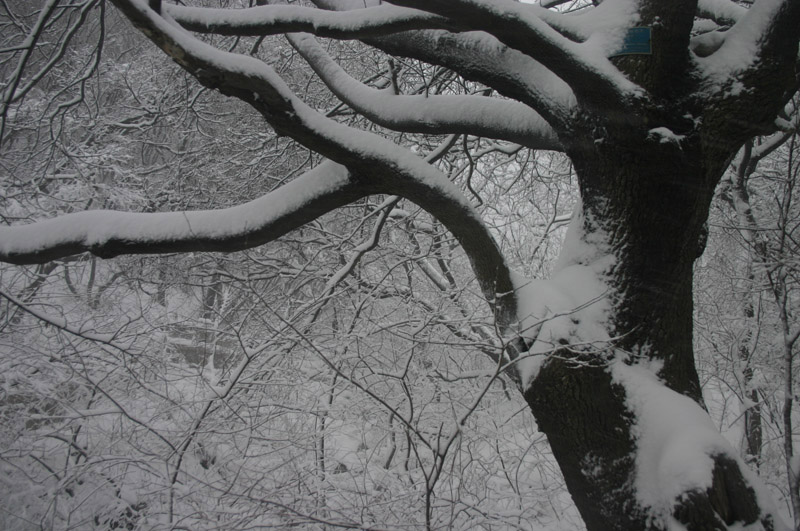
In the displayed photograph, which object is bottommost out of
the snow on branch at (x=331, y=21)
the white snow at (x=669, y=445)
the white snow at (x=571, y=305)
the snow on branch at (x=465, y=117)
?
the white snow at (x=669, y=445)

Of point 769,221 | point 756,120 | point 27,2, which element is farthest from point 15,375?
point 769,221

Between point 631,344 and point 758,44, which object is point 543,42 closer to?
point 758,44

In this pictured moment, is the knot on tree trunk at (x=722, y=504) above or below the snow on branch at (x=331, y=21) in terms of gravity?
below

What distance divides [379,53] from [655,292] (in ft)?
14.2

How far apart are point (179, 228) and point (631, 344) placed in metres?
2.29

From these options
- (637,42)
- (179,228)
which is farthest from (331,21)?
(637,42)

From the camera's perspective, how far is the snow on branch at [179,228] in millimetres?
2455

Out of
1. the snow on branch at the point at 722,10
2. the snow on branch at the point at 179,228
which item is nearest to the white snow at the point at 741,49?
the snow on branch at the point at 722,10

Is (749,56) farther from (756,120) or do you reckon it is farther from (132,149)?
(132,149)

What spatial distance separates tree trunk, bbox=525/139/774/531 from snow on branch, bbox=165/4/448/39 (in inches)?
40.8

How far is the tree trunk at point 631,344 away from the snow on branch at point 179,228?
4.36ft

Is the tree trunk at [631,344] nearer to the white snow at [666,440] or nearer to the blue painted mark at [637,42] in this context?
the white snow at [666,440]

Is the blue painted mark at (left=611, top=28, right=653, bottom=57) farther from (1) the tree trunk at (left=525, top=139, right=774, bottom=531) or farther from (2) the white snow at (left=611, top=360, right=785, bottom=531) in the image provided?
(2) the white snow at (left=611, top=360, right=785, bottom=531)

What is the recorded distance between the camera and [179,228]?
2.50 meters
